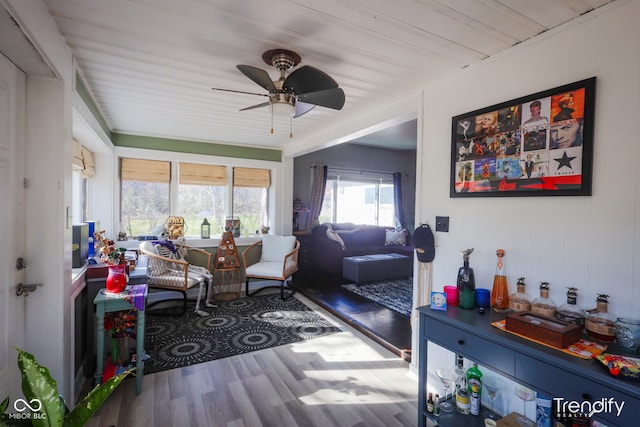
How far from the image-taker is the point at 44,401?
965mm

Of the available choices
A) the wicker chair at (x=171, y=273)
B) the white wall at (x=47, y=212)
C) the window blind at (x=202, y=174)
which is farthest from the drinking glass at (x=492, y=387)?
the window blind at (x=202, y=174)

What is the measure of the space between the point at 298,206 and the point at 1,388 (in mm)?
4525

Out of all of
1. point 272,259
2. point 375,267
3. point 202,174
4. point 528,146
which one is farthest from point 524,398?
point 202,174

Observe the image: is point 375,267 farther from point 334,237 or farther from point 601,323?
point 601,323

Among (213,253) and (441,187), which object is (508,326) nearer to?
(441,187)

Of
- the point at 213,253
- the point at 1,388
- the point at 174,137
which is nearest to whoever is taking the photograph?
the point at 1,388

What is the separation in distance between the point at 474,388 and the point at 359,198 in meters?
5.16

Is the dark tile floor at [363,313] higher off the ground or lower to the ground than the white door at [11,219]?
lower

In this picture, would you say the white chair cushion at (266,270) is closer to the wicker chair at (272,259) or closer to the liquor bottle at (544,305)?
the wicker chair at (272,259)

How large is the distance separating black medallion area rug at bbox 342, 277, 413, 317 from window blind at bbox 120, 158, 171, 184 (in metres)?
3.19

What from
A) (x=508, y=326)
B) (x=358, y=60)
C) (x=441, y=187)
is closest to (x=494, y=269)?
(x=508, y=326)

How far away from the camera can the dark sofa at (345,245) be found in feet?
18.0

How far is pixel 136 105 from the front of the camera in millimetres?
2938

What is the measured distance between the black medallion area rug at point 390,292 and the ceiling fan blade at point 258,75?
301 centimetres
